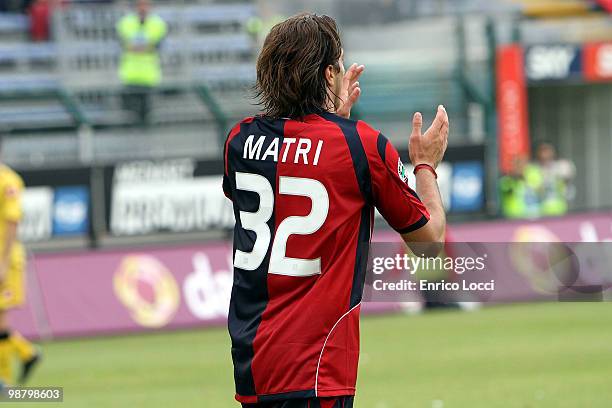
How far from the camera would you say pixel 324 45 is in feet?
13.9

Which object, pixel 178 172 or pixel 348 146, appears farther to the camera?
pixel 178 172

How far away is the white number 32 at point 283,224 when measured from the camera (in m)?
4.23

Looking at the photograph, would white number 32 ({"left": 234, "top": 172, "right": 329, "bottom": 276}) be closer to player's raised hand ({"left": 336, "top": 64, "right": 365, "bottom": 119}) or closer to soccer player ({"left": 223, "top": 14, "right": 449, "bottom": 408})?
soccer player ({"left": 223, "top": 14, "right": 449, "bottom": 408})

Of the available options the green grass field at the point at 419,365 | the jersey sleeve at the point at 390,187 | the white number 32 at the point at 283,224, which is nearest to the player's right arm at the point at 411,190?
the jersey sleeve at the point at 390,187

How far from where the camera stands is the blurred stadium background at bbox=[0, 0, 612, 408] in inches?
506

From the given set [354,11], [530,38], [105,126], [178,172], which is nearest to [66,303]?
[178,172]

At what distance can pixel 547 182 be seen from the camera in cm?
2350

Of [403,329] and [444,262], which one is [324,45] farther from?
[403,329]

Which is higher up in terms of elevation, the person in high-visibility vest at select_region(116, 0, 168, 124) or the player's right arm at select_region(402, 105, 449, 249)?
the player's right arm at select_region(402, 105, 449, 249)

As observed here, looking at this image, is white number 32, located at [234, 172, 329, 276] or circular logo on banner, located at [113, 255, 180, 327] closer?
white number 32, located at [234, 172, 329, 276]

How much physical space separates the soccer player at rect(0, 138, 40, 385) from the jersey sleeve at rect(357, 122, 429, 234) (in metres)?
7.66

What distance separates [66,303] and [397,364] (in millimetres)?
5679

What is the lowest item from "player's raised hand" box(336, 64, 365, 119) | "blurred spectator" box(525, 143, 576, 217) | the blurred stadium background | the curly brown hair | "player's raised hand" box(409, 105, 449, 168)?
"blurred spectator" box(525, 143, 576, 217)

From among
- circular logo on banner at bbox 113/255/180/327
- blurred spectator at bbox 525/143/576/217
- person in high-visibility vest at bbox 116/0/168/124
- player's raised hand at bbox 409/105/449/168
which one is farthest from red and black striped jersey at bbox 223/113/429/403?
blurred spectator at bbox 525/143/576/217
